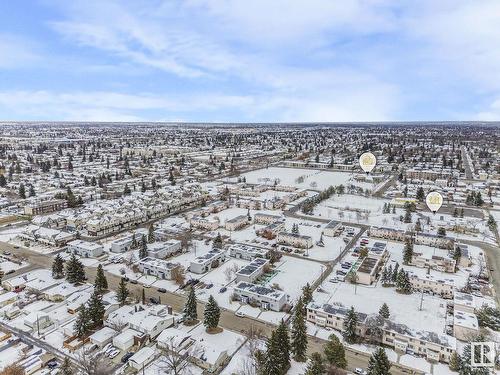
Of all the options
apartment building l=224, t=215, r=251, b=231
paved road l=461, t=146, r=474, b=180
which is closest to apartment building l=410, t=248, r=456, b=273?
apartment building l=224, t=215, r=251, b=231

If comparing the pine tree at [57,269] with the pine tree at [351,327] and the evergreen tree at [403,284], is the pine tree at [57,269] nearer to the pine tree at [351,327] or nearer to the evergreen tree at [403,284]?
the pine tree at [351,327]

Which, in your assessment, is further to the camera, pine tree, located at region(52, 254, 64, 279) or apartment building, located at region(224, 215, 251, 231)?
apartment building, located at region(224, 215, 251, 231)

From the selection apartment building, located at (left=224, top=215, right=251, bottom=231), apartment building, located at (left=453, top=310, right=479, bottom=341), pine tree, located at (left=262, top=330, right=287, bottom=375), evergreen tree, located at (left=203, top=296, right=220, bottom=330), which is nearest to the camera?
pine tree, located at (left=262, top=330, right=287, bottom=375)

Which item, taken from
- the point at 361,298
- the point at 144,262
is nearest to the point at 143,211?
the point at 144,262

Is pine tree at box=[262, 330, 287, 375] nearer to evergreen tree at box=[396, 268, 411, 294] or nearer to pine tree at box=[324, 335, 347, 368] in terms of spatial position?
pine tree at box=[324, 335, 347, 368]

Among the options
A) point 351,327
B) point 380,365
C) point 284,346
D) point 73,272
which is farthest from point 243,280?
point 380,365

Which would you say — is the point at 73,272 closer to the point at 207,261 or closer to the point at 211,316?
the point at 207,261
